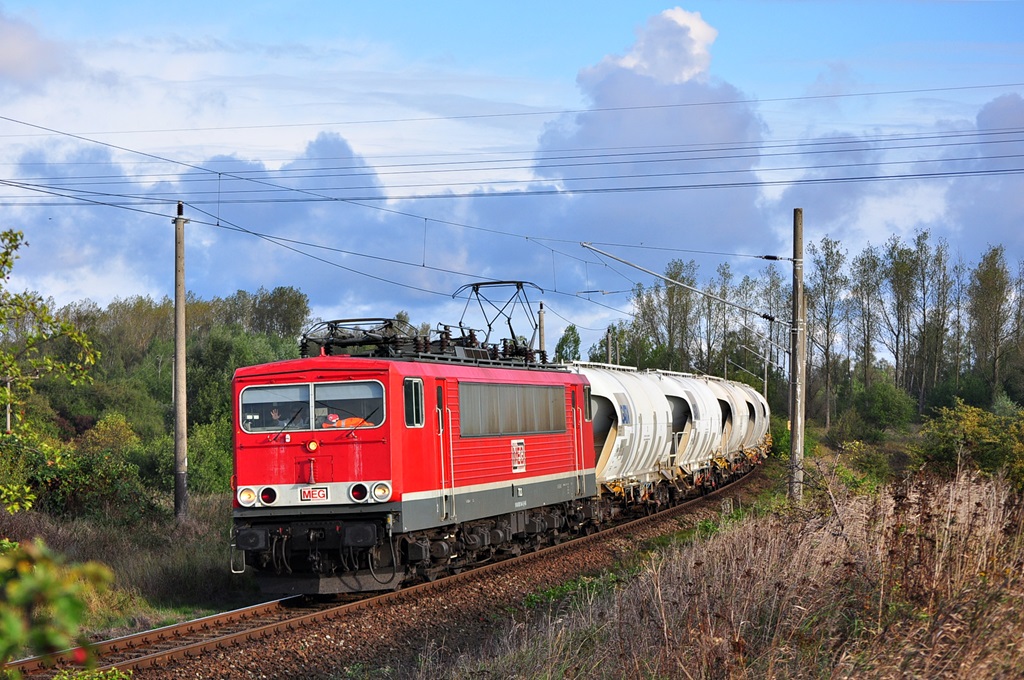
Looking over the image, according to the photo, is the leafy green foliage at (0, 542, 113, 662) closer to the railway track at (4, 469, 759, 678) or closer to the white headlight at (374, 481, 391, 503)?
the railway track at (4, 469, 759, 678)

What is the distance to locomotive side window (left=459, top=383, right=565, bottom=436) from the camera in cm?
1574

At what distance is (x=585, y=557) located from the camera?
1830cm

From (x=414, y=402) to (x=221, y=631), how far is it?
3.98 meters

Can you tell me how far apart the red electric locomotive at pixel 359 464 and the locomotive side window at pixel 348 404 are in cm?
2

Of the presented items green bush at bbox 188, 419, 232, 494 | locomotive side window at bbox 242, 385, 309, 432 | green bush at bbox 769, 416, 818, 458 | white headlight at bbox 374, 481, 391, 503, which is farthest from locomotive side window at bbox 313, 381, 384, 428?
green bush at bbox 769, 416, 818, 458

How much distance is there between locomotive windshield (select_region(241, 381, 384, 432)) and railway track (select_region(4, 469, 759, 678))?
239 cm

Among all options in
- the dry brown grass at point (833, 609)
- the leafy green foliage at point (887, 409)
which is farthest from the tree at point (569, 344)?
the dry brown grass at point (833, 609)

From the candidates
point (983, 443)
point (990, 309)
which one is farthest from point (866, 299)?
point (983, 443)

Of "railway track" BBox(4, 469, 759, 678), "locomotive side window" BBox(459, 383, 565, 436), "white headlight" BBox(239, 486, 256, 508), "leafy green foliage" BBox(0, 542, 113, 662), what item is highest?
"locomotive side window" BBox(459, 383, 565, 436)

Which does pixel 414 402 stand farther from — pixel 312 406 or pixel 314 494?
Answer: pixel 314 494

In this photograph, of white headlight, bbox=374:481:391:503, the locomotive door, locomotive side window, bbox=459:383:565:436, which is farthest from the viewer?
locomotive side window, bbox=459:383:565:436

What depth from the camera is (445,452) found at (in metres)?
15.0

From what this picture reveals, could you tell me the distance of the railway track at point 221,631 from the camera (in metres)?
10.3

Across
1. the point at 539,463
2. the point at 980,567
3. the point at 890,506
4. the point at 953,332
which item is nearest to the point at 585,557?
the point at 539,463
